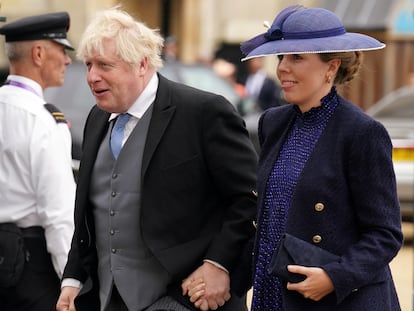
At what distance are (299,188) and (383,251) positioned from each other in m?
0.35

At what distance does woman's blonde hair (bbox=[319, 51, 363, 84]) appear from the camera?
414 cm

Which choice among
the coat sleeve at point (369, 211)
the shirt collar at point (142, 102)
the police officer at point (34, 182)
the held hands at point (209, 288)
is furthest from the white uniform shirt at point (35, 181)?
the coat sleeve at point (369, 211)

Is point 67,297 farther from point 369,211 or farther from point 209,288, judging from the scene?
point 369,211

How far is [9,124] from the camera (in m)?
5.41

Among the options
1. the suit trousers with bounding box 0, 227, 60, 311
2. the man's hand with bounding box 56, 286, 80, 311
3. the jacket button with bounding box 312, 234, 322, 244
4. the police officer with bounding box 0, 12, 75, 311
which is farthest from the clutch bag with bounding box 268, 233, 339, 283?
the suit trousers with bounding box 0, 227, 60, 311

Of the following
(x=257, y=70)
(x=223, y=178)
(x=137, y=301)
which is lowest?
(x=257, y=70)

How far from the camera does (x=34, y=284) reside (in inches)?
216

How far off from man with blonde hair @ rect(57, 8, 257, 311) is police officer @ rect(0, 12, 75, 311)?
26.5 inches

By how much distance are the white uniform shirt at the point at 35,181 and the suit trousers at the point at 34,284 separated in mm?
85

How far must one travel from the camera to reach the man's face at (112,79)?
457 cm

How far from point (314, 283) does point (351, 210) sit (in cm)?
28

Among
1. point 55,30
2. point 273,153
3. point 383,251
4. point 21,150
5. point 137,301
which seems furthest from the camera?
point 55,30

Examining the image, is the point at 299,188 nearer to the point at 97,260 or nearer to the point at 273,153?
the point at 273,153

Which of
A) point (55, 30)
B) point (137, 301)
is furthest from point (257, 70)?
point (137, 301)
